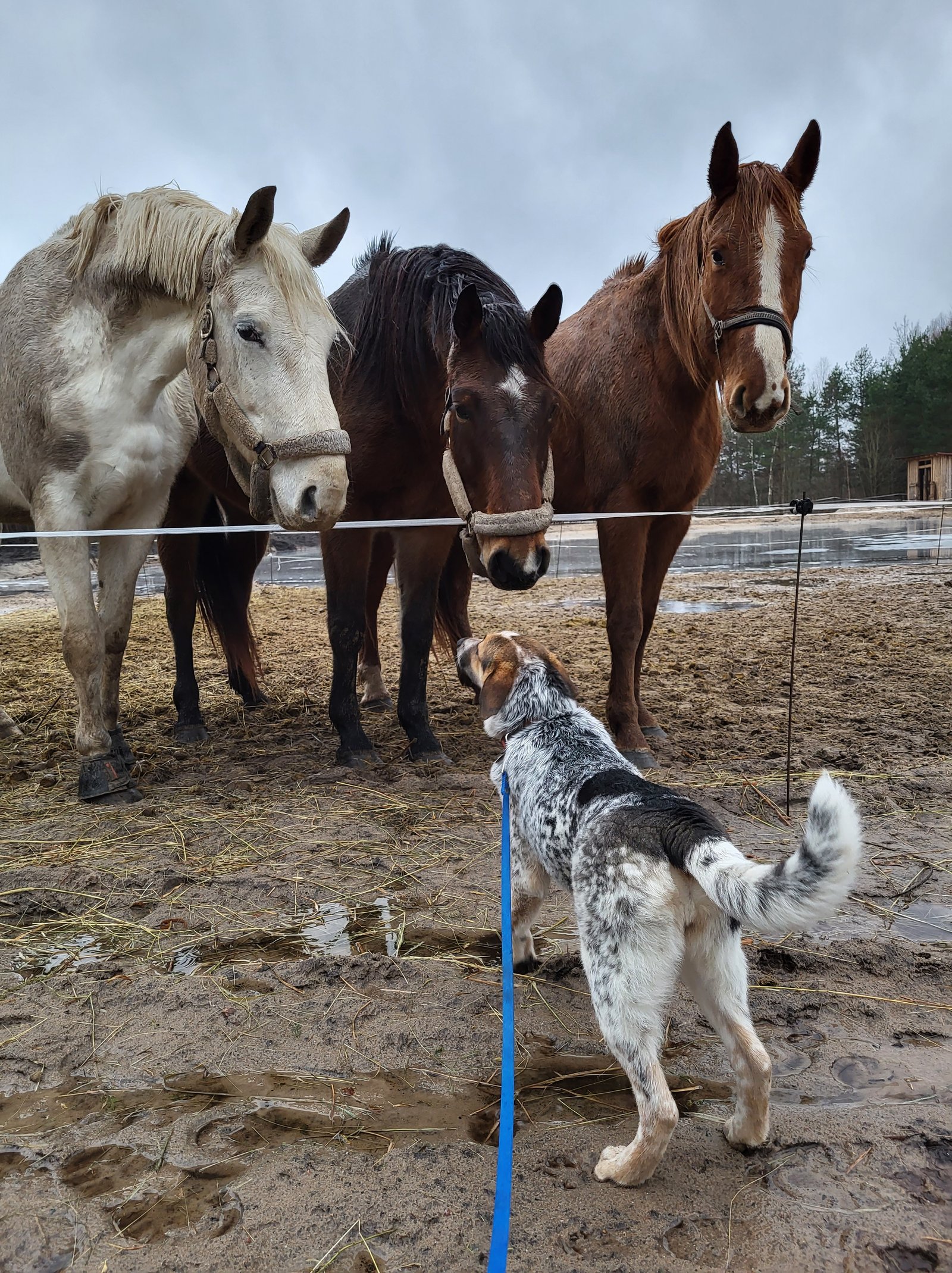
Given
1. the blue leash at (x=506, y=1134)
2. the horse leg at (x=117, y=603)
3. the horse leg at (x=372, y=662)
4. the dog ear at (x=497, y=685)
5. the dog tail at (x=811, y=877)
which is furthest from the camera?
the horse leg at (x=372, y=662)

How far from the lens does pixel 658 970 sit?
1.79 m

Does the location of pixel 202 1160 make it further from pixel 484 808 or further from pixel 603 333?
pixel 603 333

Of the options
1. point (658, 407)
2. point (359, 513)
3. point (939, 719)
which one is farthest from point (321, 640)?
point (939, 719)

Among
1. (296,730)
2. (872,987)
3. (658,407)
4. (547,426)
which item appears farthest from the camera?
(296,730)

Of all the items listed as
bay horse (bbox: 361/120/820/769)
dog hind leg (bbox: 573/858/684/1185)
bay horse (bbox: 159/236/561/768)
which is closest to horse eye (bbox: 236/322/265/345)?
bay horse (bbox: 159/236/561/768)

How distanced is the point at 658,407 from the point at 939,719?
9.13 ft

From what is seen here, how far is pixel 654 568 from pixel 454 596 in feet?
5.95

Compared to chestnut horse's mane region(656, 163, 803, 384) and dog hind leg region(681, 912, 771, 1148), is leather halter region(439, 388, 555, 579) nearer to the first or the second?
chestnut horse's mane region(656, 163, 803, 384)

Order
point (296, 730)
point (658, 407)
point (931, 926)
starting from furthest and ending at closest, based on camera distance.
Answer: point (296, 730) → point (658, 407) → point (931, 926)

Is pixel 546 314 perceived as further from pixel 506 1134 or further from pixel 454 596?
pixel 506 1134

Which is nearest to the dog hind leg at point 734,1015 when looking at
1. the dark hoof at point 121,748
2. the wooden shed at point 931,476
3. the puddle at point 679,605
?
the dark hoof at point 121,748

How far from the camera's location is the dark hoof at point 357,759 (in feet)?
15.8

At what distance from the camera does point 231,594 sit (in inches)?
255

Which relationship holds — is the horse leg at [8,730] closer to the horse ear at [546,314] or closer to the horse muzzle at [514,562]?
the horse muzzle at [514,562]
